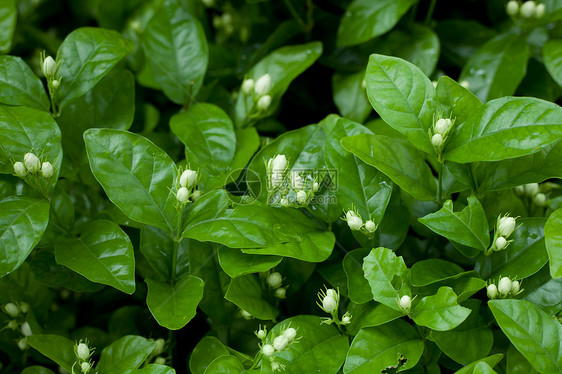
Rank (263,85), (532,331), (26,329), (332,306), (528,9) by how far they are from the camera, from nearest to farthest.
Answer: (532,331), (332,306), (26,329), (263,85), (528,9)

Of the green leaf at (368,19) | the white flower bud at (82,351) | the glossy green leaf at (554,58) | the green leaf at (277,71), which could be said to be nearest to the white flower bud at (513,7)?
the glossy green leaf at (554,58)

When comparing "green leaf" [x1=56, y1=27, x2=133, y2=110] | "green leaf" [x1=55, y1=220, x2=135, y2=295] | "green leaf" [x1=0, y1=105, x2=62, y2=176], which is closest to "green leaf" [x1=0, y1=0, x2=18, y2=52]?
"green leaf" [x1=56, y1=27, x2=133, y2=110]

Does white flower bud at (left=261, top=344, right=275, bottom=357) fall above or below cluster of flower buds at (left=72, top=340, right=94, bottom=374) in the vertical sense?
above

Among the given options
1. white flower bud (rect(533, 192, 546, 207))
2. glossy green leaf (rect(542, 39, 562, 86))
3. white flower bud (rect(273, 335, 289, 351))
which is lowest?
white flower bud (rect(273, 335, 289, 351))

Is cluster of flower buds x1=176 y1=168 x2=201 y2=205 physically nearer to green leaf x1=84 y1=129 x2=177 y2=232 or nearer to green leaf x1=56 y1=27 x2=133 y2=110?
green leaf x1=84 y1=129 x2=177 y2=232

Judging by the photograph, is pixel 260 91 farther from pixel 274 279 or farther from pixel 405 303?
pixel 405 303

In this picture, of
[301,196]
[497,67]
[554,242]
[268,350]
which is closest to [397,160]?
[301,196]
